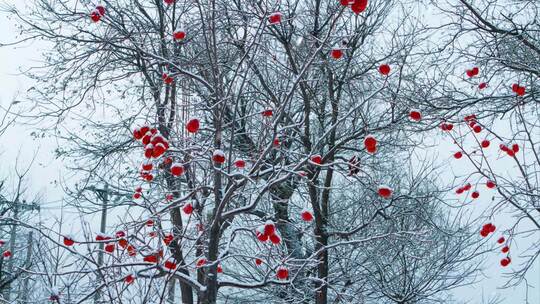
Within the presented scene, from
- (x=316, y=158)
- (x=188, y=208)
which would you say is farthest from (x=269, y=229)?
(x=316, y=158)

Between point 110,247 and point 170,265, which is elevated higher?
point 110,247

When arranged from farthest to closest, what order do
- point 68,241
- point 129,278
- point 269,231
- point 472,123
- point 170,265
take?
point 472,123 < point 170,265 < point 68,241 < point 129,278 < point 269,231

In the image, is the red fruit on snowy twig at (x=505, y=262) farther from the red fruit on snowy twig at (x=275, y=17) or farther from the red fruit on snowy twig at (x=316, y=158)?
the red fruit on snowy twig at (x=275, y=17)

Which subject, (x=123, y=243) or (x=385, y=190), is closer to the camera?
(x=385, y=190)

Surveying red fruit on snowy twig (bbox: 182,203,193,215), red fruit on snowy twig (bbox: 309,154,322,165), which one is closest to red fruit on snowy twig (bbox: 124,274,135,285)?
red fruit on snowy twig (bbox: 182,203,193,215)

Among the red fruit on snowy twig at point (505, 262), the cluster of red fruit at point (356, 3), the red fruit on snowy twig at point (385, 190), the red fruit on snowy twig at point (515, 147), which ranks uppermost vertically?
the red fruit on snowy twig at point (515, 147)

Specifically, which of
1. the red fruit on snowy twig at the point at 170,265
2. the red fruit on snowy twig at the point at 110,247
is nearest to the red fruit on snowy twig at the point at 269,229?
the red fruit on snowy twig at the point at 170,265

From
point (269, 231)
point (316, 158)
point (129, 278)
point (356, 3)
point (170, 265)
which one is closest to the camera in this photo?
point (356, 3)

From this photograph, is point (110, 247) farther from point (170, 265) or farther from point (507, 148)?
point (507, 148)

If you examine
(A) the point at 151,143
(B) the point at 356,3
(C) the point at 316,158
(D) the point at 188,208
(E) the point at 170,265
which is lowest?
(E) the point at 170,265

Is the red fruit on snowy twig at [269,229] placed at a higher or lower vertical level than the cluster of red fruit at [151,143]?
lower

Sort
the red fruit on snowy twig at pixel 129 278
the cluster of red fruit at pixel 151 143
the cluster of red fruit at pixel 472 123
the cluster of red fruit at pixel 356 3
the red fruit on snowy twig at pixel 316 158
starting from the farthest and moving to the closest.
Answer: the cluster of red fruit at pixel 472 123, the red fruit on snowy twig at pixel 316 158, the red fruit on snowy twig at pixel 129 278, the cluster of red fruit at pixel 151 143, the cluster of red fruit at pixel 356 3

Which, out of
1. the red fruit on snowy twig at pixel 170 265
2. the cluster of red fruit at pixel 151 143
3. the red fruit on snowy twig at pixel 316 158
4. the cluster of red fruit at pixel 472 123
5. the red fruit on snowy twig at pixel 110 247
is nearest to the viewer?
the cluster of red fruit at pixel 151 143

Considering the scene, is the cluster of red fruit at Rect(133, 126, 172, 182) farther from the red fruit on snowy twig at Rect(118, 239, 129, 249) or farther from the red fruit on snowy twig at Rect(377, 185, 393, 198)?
the red fruit on snowy twig at Rect(377, 185, 393, 198)
